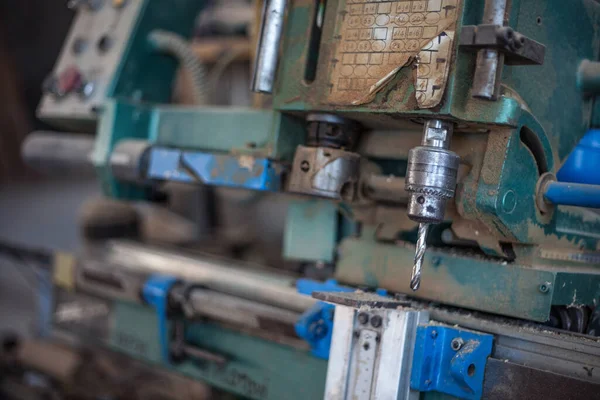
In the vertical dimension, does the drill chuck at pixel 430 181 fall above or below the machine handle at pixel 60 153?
above

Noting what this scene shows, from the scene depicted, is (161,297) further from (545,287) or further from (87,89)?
(545,287)

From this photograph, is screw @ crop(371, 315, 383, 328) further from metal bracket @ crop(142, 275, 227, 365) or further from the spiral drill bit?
metal bracket @ crop(142, 275, 227, 365)

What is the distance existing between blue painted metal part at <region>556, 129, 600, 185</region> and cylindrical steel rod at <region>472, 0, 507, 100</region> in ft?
1.07

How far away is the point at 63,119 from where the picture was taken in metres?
1.83

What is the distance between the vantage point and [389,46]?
108 centimetres

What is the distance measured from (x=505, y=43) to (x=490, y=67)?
0.04m

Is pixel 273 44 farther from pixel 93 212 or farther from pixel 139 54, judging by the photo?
pixel 93 212

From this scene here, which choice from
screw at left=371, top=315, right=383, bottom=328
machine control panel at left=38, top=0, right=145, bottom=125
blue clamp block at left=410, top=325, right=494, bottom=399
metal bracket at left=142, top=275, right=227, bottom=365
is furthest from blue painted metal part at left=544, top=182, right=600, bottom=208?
machine control panel at left=38, top=0, right=145, bottom=125

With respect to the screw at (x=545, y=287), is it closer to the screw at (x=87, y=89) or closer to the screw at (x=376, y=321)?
the screw at (x=376, y=321)

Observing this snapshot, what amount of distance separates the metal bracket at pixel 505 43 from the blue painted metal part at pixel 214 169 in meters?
0.48

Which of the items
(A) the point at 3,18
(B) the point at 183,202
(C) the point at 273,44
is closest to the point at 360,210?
(C) the point at 273,44

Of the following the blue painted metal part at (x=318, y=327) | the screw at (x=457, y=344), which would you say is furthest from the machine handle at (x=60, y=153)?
the screw at (x=457, y=344)

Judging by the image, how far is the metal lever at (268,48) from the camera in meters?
1.23

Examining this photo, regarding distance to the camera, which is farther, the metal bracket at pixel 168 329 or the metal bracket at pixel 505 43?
the metal bracket at pixel 168 329
